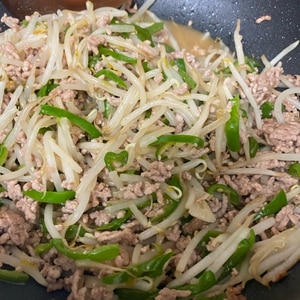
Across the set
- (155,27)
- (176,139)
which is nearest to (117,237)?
(176,139)

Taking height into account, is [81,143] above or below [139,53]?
below

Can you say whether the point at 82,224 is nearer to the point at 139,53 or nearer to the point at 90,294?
the point at 90,294

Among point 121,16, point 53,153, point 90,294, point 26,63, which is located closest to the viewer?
point 90,294

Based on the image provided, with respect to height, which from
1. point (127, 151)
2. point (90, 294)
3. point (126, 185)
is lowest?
point (90, 294)

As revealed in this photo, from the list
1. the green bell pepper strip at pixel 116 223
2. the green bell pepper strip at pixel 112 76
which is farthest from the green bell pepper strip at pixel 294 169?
the green bell pepper strip at pixel 112 76

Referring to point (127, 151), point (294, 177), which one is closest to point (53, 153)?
point (127, 151)

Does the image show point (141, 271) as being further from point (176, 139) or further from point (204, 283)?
point (176, 139)

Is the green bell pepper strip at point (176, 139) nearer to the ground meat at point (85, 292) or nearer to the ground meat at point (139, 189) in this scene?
the ground meat at point (139, 189)
